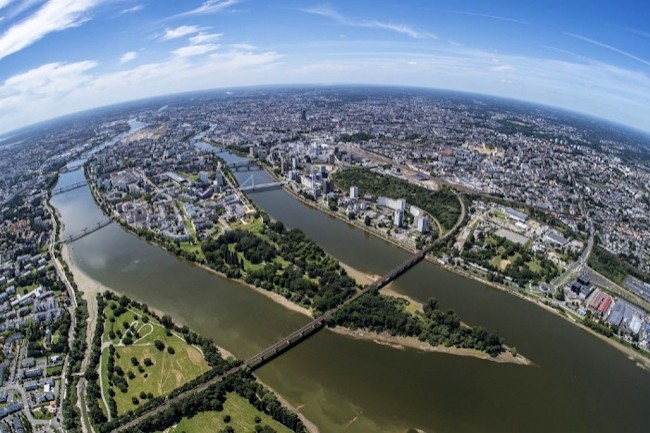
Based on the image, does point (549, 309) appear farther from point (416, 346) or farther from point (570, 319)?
point (416, 346)

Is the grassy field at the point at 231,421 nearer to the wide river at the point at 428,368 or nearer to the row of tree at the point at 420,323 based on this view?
the wide river at the point at 428,368

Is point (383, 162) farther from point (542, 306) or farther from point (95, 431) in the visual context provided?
point (95, 431)

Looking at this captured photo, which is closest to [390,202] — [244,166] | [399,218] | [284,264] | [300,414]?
[399,218]

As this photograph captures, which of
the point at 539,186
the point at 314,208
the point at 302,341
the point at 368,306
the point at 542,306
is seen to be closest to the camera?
the point at 302,341

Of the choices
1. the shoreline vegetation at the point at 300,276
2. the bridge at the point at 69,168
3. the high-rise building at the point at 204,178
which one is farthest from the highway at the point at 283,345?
the bridge at the point at 69,168

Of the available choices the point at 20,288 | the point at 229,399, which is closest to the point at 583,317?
the point at 229,399

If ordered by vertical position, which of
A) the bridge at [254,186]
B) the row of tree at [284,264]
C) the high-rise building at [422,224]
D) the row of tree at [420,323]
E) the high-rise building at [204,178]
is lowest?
the row of tree at [420,323]
